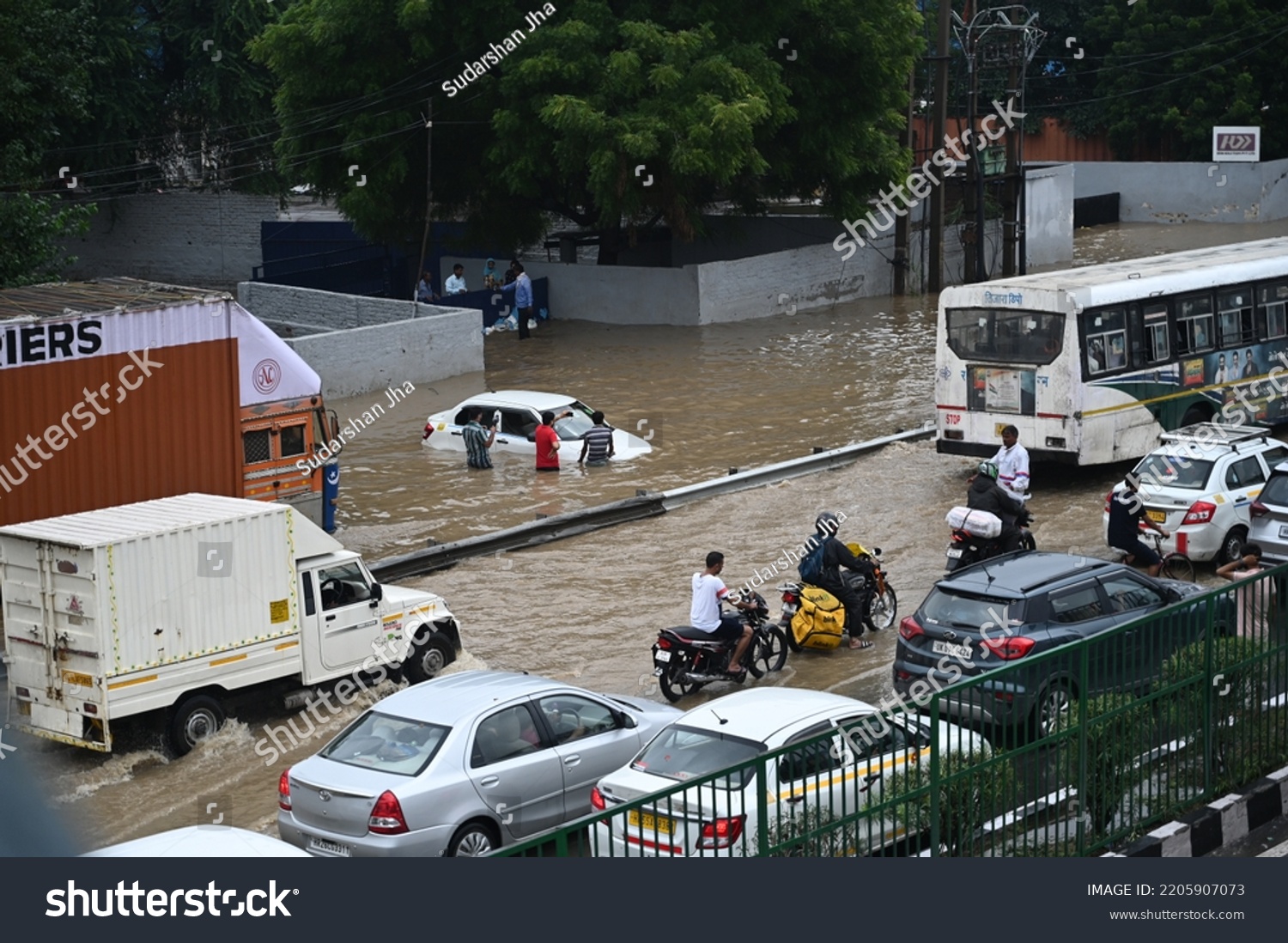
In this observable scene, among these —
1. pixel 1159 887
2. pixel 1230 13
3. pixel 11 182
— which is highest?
pixel 1230 13

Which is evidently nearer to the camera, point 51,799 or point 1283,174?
point 51,799

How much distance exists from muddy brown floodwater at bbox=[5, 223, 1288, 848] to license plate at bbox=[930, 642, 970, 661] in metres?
1.60

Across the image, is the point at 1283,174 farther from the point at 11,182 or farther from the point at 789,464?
the point at 11,182

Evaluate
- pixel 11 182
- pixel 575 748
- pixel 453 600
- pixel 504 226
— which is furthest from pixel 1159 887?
pixel 504 226

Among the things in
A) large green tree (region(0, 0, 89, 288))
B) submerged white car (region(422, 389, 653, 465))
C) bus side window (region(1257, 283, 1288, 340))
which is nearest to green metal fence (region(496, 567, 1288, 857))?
bus side window (region(1257, 283, 1288, 340))

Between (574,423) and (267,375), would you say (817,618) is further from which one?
(574,423)

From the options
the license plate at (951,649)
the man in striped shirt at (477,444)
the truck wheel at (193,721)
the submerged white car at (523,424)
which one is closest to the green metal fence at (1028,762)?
the license plate at (951,649)

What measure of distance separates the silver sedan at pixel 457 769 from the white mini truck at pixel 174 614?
2.78 m

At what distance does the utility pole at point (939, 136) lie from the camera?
132ft

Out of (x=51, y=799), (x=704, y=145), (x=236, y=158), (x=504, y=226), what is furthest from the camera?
(x=236, y=158)

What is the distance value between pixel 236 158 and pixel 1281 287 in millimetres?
35241

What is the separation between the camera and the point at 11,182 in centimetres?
2680

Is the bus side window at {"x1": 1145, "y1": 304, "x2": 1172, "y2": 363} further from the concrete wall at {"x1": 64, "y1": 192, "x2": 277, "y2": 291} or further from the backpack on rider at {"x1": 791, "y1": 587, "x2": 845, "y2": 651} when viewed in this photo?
the concrete wall at {"x1": 64, "y1": 192, "x2": 277, "y2": 291}

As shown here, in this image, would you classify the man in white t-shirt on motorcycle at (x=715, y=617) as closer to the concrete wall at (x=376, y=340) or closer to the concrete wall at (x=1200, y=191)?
the concrete wall at (x=376, y=340)
